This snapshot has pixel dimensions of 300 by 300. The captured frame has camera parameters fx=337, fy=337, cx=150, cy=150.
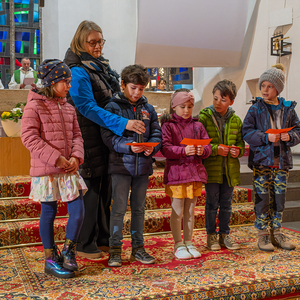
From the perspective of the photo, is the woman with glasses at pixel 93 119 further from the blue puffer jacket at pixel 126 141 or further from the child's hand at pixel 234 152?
the child's hand at pixel 234 152

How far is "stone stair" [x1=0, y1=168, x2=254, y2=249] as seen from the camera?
9.19 feet

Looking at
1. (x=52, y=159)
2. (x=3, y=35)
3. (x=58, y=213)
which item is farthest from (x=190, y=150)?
(x=3, y=35)

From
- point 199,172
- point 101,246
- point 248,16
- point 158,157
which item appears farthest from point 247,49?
point 101,246

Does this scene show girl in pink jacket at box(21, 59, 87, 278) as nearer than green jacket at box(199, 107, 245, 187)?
Yes

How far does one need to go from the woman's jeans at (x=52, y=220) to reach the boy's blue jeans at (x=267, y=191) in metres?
1.43

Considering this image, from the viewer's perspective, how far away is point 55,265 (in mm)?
2086

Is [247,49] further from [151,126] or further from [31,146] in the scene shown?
[31,146]

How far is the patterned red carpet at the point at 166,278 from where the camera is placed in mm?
1878

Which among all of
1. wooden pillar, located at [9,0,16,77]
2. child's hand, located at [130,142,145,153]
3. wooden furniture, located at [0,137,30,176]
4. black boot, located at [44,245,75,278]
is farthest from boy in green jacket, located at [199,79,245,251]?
wooden pillar, located at [9,0,16,77]

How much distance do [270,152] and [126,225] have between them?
4.62 ft

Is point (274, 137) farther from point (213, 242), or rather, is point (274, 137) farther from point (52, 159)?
point (52, 159)

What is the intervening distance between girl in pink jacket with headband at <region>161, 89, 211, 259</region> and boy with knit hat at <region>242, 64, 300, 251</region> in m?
0.45

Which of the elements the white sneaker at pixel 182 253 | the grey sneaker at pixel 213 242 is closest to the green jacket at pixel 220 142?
the grey sneaker at pixel 213 242

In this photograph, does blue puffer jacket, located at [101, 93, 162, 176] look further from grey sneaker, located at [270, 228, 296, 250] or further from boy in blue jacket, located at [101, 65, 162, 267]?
grey sneaker, located at [270, 228, 296, 250]
